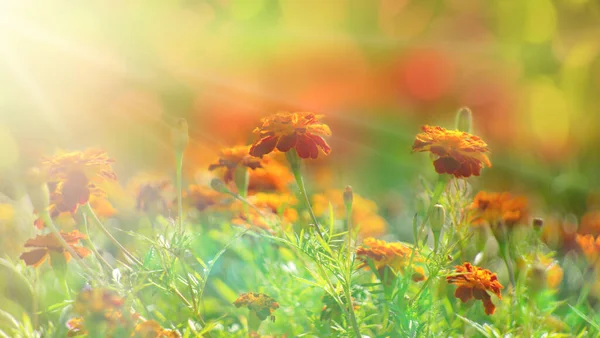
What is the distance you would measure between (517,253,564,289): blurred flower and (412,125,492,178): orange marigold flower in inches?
6.3

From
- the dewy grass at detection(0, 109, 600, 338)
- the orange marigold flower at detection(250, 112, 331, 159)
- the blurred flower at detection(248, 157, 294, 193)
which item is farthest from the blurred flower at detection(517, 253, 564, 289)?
the blurred flower at detection(248, 157, 294, 193)

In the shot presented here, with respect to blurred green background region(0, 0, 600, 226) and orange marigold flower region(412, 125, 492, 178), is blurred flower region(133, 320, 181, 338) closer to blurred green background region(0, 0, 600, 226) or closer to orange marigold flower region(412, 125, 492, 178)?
orange marigold flower region(412, 125, 492, 178)

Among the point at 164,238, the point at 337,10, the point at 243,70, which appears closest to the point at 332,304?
the point at 164,238

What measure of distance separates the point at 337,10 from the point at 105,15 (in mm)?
626

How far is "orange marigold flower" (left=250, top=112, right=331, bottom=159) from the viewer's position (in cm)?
74

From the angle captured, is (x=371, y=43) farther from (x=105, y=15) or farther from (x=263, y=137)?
(x=263, y=137)

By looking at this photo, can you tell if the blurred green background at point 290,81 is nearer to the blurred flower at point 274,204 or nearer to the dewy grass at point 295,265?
the blurred flower at point 274,204

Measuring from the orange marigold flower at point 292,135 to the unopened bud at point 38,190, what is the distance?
242 millimetres

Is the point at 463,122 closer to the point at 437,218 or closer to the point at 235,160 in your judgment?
the point at 437,218

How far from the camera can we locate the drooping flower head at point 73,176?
2.58 feet

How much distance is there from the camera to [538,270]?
2.62 ft

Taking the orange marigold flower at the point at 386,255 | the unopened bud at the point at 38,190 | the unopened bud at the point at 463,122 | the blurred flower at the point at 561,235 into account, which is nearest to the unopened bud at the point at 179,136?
the unopened bud at the point at 38,190

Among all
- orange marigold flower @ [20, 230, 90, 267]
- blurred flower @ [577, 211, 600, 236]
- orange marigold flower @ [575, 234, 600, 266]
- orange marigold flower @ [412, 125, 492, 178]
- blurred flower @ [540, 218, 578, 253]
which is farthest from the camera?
blurred flower @ [540, 218, 578, 253]

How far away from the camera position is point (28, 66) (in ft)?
6.01
